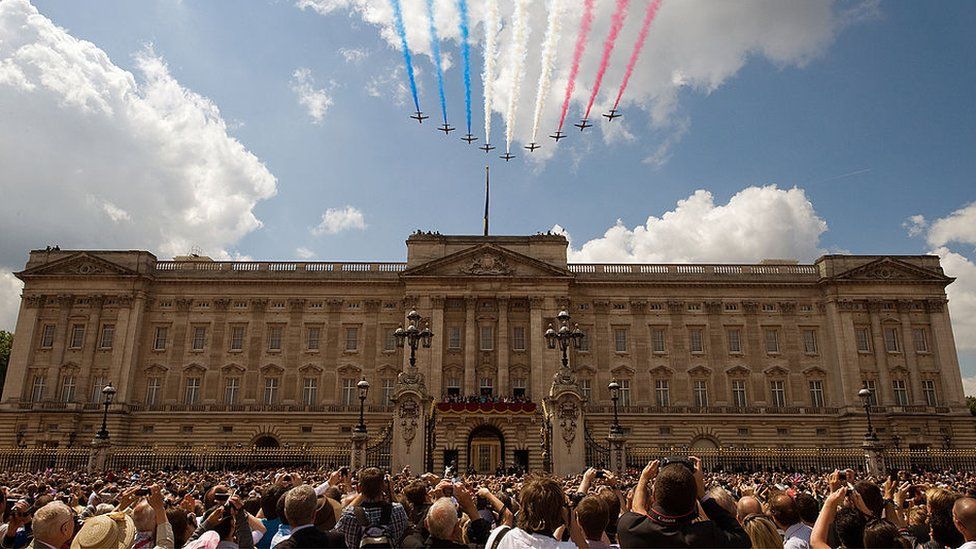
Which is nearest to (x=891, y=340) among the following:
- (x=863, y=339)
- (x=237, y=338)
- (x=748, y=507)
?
(x=863, y=339)

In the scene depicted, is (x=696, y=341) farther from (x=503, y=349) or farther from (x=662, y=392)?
(x=503, y=349)

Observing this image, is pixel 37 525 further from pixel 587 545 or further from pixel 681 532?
pixel 681 532

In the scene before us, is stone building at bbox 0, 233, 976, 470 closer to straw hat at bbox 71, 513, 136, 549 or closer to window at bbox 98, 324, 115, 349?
window at bbox 98, 324, 115, 349

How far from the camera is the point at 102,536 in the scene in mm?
5953

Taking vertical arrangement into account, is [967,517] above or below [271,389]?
below

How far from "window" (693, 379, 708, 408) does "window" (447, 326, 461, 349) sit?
743 inches

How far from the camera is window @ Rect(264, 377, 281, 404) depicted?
53641mm

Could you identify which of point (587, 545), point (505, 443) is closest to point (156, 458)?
point (505, 443)

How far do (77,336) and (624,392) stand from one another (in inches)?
1715

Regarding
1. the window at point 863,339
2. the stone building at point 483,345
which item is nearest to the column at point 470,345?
the stone building at point 483,345

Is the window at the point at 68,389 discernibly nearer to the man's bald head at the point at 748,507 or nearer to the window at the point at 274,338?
→ the window at the point at 274,338

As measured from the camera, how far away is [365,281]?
55.8 m

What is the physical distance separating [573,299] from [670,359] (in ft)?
29.5

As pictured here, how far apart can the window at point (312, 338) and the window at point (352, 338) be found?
2.33 meters
